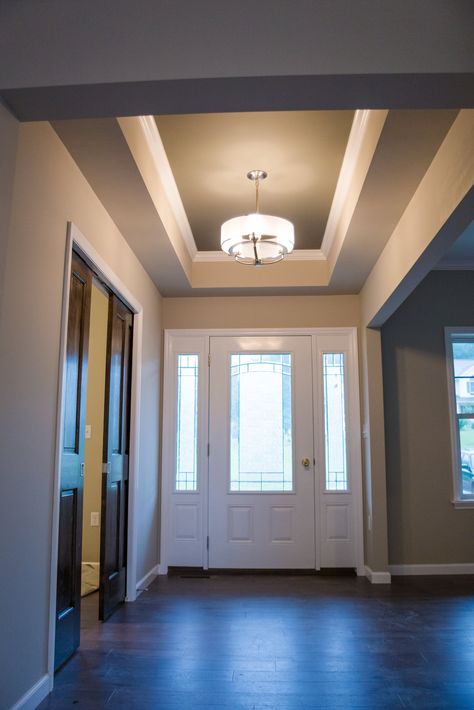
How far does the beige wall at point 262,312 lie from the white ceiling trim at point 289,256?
453 millimetres

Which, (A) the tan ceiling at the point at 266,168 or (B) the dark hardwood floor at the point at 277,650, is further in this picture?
(A) the tan ceiling at the point at 266,168

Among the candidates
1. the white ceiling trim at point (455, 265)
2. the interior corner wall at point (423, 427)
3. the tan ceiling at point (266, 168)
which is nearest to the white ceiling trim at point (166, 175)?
the tan ceiling at point (266, 168)

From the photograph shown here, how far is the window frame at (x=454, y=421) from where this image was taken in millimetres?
5191

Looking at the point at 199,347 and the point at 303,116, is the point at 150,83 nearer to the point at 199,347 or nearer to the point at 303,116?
the point at 303,116

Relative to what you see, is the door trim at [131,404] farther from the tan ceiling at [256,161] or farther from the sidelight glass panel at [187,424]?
the sidelight glass panel at [187,424]

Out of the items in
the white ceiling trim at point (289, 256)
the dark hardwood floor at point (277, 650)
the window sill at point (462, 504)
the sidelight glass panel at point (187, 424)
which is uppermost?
the white ceiling trim at point (289, 256)

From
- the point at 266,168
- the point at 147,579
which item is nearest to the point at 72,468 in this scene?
the point at 147,579

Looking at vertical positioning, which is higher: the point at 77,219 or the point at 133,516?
the point at 77,219

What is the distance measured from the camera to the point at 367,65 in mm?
2047

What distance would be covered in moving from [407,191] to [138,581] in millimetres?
3451

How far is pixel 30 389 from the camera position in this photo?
8.25 feet

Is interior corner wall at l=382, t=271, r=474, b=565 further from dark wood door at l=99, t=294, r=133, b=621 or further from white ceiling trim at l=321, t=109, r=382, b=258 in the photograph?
dark wood door at l=99, t=294, r=133, b=621

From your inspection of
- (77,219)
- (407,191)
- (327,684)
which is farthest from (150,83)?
(327,684)

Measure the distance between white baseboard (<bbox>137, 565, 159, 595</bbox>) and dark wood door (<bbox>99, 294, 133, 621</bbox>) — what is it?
13.8 inches
